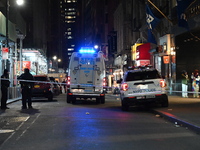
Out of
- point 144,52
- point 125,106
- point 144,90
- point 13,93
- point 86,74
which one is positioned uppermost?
point 144,52

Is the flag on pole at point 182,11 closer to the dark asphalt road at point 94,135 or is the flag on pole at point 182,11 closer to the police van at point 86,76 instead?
the police van at point 86,76


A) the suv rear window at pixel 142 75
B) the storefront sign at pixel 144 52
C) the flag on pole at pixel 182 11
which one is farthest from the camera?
the storefront sign at pixel 144 52

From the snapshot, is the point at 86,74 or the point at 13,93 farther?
the point at 13,93

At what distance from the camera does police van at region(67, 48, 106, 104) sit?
17.9 meters

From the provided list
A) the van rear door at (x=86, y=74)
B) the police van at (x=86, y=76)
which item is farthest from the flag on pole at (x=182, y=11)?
the van rear door at (x=86, y=74)

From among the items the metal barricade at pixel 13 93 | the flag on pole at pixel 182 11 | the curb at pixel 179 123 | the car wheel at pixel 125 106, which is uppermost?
the flag on pole at pixel 182 11

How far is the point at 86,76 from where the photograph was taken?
59.7 ft

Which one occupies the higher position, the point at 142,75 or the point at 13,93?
the point at 142,75

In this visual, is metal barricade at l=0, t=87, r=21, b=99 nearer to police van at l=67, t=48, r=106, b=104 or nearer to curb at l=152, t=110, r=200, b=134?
police van at l=67, t=48, r=106, b=104

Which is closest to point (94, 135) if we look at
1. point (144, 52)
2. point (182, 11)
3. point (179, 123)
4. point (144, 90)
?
point (179, 123)

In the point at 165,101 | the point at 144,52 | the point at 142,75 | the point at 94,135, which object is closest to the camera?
the point at 94,135

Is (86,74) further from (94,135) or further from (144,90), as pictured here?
(94,135)

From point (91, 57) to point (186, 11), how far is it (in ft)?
22.1

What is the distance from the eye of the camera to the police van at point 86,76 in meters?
17.9
